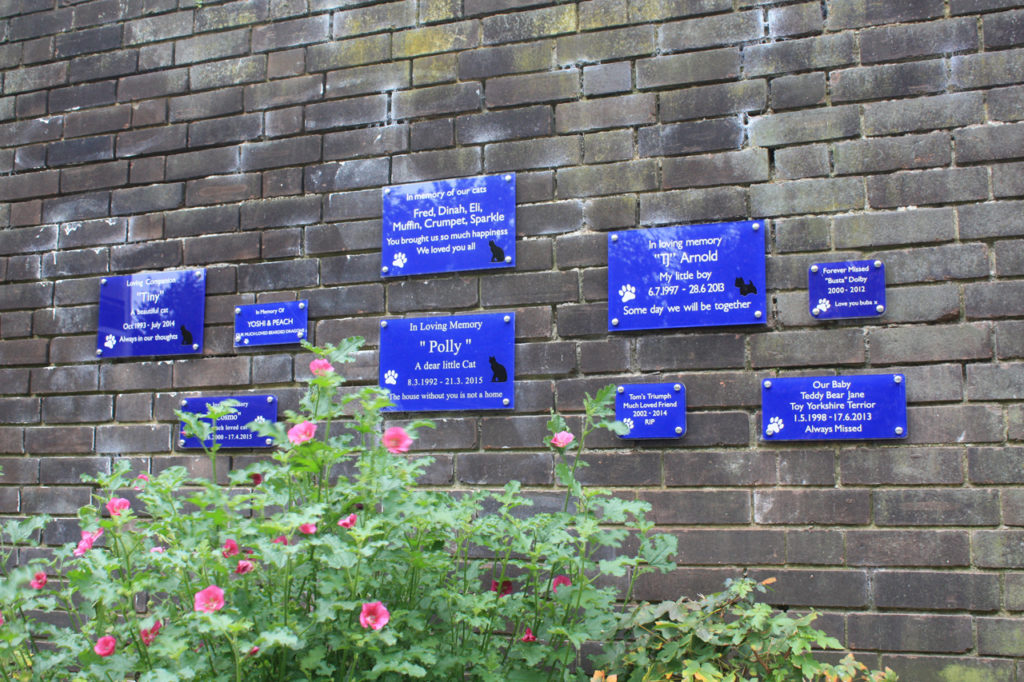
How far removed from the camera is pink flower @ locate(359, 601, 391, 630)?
6.05 feet

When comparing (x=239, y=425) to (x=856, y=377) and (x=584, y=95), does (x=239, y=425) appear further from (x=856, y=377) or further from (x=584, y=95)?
(x=856, y=377)

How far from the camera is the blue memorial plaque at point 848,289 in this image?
2582 mm

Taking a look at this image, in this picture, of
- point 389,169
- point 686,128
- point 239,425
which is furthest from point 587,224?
point 239,425

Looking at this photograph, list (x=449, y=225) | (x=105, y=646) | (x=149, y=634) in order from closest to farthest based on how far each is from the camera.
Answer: (x=105, y=646) < (x=149, y=634) < (x=449, y=225)

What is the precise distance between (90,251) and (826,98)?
2.81m

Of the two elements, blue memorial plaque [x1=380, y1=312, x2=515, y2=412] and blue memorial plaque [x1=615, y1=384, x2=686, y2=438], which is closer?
A: blue memorial plaque [x1=615, y1=384, x2=686, y2=438]

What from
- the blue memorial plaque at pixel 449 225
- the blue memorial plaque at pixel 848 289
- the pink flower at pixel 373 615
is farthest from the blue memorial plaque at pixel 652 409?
the pink flower at pixel 373 615

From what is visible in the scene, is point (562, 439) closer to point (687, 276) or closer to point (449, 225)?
point (687, 276)

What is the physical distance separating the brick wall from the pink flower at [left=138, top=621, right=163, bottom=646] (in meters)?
1.04

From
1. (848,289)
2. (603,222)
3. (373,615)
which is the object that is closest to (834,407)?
(848,289)

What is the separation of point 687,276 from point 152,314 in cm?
202

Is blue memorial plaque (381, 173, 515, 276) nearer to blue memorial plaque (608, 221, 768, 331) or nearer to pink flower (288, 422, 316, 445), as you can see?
blue memorial plaque (608, 221, 768, 331)

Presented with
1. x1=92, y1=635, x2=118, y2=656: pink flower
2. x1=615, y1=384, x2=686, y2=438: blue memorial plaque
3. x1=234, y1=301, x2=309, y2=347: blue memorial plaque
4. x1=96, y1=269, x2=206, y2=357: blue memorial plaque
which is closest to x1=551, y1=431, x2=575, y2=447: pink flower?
x1=615, y1=384, x2=686, y2=438: blue memorial plaque

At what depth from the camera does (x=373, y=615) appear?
6.09 feet
